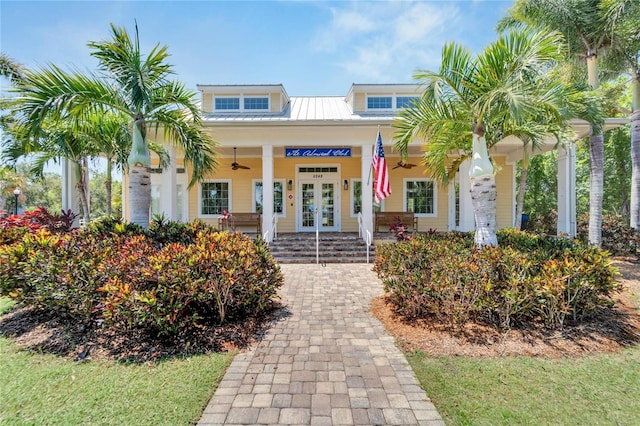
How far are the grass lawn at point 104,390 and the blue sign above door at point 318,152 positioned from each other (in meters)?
7.66

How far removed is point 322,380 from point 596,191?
370 inches

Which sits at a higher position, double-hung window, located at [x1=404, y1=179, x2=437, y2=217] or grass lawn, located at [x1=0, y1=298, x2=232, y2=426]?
double-hung window, located at [x1=404, y1=179, x2=437, y2=217]

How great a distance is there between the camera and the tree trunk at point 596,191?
7789mm

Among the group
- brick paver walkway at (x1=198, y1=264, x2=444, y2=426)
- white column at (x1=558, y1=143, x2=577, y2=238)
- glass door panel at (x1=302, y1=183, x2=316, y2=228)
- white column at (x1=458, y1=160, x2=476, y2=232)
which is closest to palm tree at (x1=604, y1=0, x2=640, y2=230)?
white column at (x1=558, y1=143, x2=577, y2=238)

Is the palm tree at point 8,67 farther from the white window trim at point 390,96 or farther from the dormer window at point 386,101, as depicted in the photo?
the dormer window at point 386,101

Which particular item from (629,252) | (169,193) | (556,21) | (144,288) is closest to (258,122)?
(169,193)

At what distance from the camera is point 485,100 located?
4547 millimetres

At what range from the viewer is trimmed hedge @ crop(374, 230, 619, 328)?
3.62m

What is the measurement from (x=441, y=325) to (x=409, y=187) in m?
9.47

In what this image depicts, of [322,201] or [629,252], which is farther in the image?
[322,201]

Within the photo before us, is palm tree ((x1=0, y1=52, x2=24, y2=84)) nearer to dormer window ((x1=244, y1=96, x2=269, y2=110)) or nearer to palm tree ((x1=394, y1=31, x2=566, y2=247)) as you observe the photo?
dormer window ((x1=244, y1=96, x2=269, y2=110))

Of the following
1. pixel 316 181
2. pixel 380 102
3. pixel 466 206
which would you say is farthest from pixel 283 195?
pixel 466 206

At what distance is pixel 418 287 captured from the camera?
4031 millimetres

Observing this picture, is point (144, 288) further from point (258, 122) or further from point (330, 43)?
point (330, 43)
